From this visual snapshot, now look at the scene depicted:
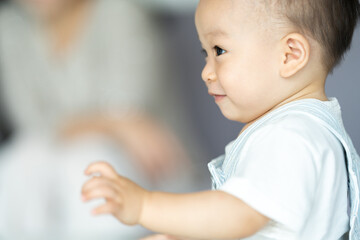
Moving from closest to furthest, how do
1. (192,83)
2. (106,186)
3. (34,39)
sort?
(106,186) → (34,39) → (192,83)

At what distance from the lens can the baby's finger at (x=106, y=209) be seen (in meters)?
0.46

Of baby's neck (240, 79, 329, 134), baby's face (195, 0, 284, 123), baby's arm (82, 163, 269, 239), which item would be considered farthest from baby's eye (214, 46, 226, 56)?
baby's arm (82, 163, 269, 239)

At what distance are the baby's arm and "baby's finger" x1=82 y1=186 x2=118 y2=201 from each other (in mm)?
19

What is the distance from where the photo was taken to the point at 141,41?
621mm

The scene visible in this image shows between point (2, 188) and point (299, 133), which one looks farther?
point (2, 188)

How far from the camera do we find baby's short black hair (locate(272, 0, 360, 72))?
600 mm

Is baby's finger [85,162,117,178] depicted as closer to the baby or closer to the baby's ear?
the baby

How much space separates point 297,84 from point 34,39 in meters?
0.35

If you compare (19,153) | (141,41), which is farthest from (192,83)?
(19,153)

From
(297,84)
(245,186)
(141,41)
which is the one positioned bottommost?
(245,186)

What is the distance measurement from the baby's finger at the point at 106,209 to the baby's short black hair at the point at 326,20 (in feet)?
1.06

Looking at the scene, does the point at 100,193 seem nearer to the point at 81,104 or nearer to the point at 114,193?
the point at 114,193

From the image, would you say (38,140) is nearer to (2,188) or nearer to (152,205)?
(2,188)

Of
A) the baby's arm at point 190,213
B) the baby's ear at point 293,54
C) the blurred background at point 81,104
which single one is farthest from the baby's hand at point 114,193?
the baby's ear at point 293,54
